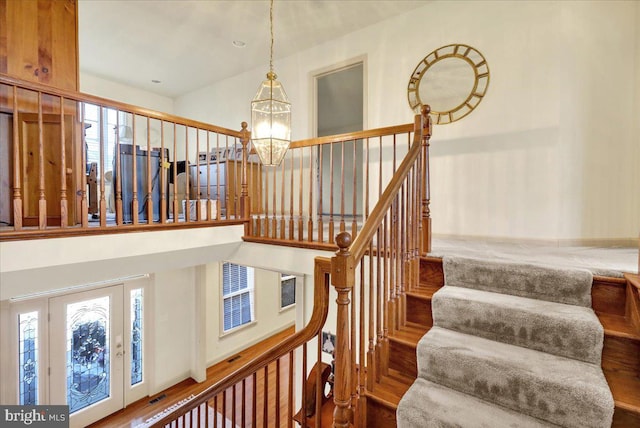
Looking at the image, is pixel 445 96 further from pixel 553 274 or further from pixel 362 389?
pixel 362 389

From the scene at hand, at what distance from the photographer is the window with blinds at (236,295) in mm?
6043

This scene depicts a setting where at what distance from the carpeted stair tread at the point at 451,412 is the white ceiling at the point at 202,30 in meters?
3.82

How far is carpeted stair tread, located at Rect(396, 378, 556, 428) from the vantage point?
1307 millimetres

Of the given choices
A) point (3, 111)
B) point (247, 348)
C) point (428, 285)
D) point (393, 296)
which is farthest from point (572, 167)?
point (247, 348)

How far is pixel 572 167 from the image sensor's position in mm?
2873

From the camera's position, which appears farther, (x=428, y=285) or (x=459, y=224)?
(x=459, y=224)

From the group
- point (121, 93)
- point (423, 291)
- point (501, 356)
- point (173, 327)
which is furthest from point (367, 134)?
point (121, 93)

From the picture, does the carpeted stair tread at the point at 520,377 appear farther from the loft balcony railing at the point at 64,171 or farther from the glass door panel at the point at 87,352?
the glass door panel at the point at 87,352

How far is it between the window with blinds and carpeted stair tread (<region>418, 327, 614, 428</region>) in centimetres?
498

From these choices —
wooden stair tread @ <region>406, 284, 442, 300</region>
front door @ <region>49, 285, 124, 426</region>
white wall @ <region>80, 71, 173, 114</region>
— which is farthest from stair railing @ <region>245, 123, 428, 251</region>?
white wall @ <region>80, 71, 173, 114</region>

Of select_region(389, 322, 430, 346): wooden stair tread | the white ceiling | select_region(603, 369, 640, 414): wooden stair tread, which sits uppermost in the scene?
the white ceiling

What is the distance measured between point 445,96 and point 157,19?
11.9 ft

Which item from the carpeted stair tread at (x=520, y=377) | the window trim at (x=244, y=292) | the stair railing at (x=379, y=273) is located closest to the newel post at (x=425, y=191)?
the stair railing at (x=379, y=273)

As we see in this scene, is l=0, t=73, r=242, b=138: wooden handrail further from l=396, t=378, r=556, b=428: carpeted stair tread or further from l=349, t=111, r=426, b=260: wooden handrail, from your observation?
l=396, t=378, r=556, b=428: carpeted stair tread
